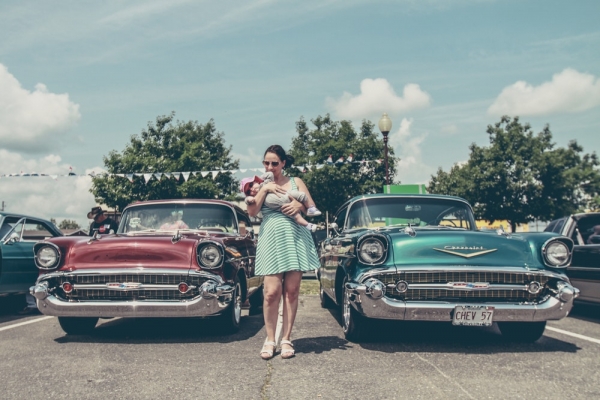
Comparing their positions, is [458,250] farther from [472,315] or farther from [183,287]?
[183,287]

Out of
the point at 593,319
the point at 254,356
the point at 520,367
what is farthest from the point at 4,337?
the point at 593,319

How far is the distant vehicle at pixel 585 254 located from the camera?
6769 mm

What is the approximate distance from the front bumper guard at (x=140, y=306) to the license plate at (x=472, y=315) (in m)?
2.10

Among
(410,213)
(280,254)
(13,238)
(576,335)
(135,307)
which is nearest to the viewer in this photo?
(280,254)

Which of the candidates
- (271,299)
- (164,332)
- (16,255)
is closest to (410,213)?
(271,299)

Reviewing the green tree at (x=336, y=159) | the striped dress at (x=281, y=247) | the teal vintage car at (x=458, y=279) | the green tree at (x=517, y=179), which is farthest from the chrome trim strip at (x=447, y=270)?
the green tree at (x=517, y=179)

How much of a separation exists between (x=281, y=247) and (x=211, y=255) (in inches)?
37.5

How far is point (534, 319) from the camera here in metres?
4.75

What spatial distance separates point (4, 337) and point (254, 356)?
2.88 meters

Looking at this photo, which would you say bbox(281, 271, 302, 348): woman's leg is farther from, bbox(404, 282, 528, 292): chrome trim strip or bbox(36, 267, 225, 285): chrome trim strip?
bbox(404, 282, 528, 292): chrome trim strip

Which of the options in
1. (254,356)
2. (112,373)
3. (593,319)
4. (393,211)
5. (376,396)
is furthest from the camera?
(593,319)

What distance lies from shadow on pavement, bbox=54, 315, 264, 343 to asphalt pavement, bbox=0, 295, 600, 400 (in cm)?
1

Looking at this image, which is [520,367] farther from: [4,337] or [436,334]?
[4,337]

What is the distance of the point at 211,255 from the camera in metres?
5.46
